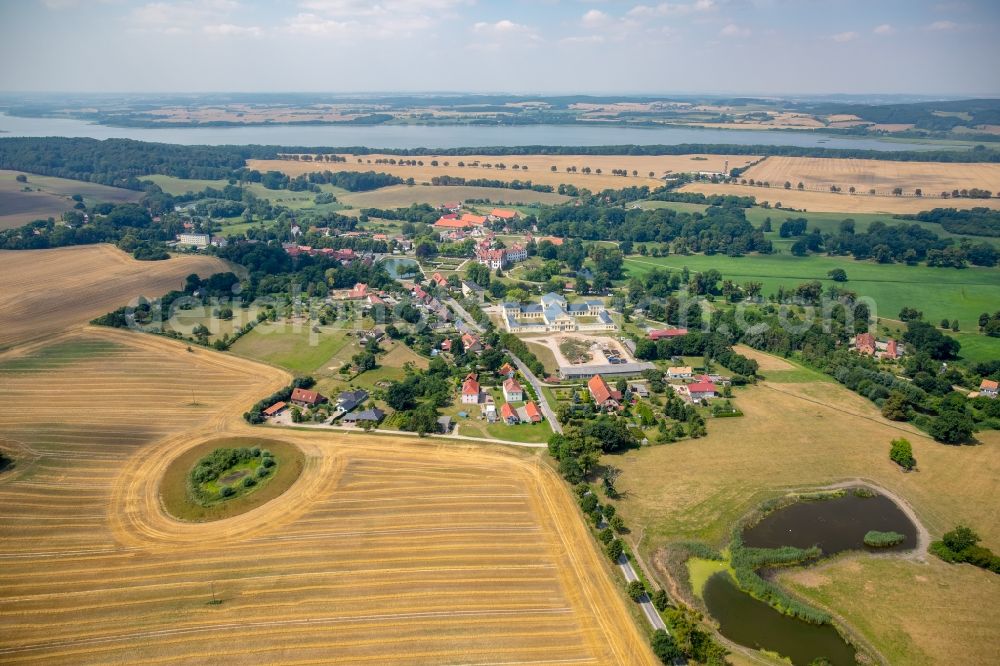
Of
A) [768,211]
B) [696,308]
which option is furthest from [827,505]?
[768,211]

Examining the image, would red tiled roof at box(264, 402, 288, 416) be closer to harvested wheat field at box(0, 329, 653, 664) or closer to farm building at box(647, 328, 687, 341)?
harvested wheat field at box(0, 329, 653, 664)

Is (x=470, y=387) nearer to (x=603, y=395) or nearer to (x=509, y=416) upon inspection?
(x=509, y=416)

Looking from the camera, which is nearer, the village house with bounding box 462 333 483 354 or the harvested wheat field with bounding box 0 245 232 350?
the village house with bounding box 462 333 483 354

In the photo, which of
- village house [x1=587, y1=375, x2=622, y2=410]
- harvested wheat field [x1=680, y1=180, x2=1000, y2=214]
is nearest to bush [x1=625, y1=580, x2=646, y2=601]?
village house [x1=587, y1=375, x2=622, y2=410]

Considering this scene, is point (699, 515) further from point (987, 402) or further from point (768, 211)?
point (768, 211)

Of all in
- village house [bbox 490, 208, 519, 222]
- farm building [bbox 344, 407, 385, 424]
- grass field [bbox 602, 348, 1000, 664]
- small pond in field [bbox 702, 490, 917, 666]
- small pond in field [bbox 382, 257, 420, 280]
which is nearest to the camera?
small pond in field [bbox 702, 490, 917, 666]

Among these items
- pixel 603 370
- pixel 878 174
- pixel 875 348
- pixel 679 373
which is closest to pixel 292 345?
pixel 603 370

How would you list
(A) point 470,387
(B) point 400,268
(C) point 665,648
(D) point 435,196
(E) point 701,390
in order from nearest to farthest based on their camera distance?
1. (C) point 665,648
2. (A) point 470,387
3. (E) point 701,390
4. (B) point 400,268
5. (D) point 435,196

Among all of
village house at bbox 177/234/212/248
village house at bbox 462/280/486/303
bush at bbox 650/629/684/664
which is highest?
village house at bbox 177/234/212/248
